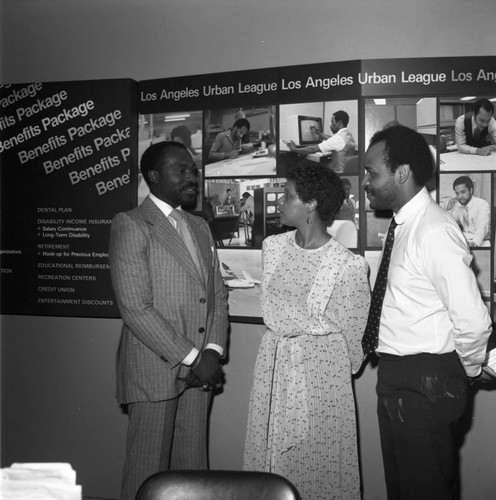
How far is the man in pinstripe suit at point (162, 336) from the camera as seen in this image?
8.92ft

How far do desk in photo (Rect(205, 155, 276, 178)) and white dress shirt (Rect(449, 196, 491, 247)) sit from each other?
103 cm

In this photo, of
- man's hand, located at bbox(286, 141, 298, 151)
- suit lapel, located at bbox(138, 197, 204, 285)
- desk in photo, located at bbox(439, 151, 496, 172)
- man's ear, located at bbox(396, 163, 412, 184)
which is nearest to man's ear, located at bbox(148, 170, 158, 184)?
suit lapel, located at bbox(138, 197, 204, 285)

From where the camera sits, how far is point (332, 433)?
2797mm

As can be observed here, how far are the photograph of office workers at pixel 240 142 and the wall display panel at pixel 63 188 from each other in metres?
0.48

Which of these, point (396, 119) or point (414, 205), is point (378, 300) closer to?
point (414, 205)

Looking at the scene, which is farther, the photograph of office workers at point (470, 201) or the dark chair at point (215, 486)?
the photograph of office workers at point (470, 201)

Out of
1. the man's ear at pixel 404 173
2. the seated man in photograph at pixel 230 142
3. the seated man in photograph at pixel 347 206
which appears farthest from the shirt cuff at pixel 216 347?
the man's ear at pixel 404 173

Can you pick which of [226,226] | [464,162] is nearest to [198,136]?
[226,226]

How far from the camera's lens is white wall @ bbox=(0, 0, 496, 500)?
3199 mm

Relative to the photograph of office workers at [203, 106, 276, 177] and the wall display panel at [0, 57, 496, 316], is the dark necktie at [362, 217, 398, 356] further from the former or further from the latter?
the photograph of office workers at [203, 106, 276, 177]

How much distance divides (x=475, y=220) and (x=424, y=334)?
102 cm

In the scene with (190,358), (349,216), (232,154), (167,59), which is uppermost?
(167,59)

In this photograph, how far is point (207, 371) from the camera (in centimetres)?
278

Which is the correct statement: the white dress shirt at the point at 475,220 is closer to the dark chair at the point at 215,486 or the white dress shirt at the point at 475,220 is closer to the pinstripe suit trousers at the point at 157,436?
the pinstripe suit trousers at the point at 157,436
